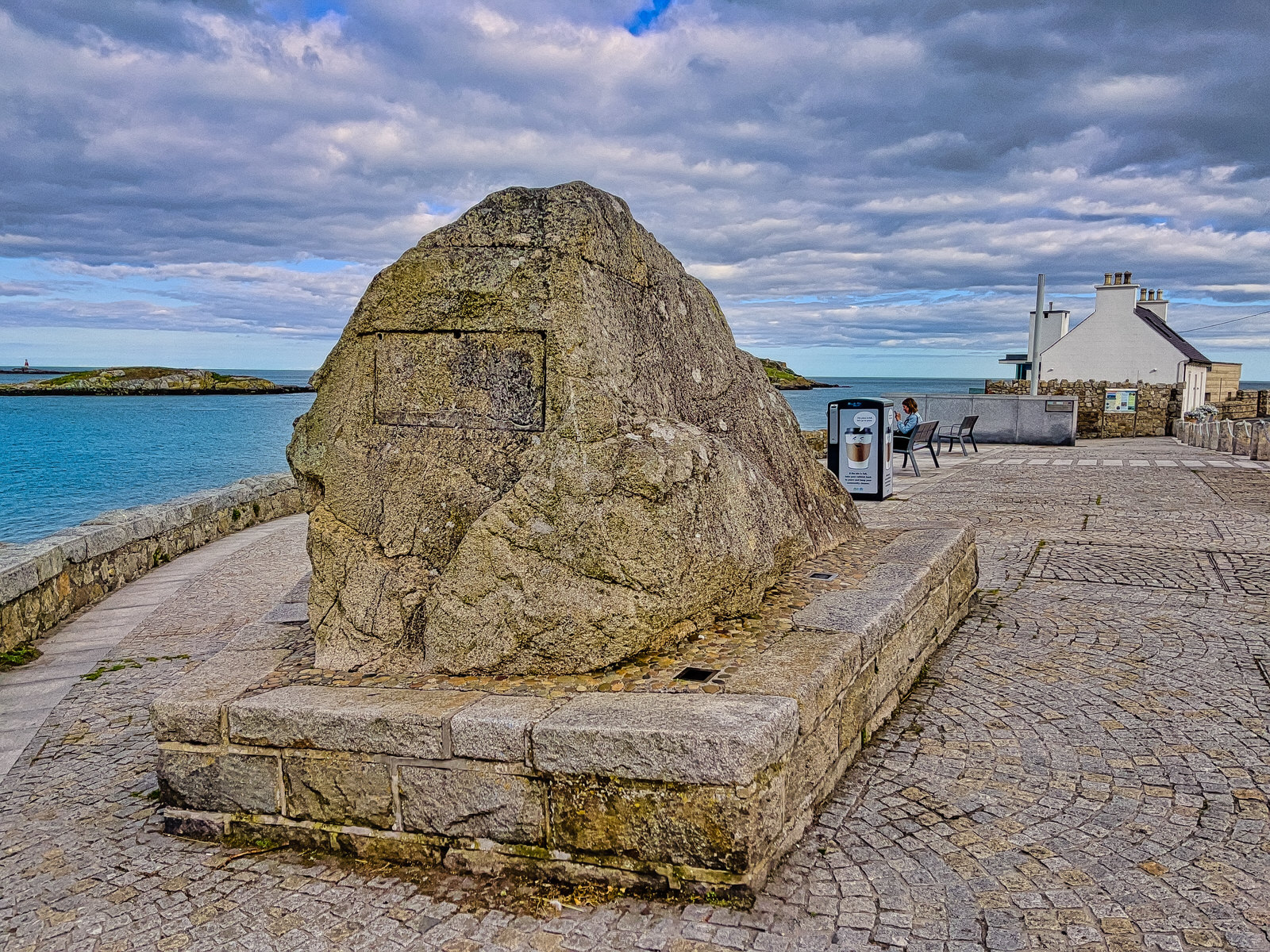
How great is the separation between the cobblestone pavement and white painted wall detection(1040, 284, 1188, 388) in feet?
112

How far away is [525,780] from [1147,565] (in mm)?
6630

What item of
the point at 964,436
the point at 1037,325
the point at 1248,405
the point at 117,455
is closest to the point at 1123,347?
the point at 1248,405

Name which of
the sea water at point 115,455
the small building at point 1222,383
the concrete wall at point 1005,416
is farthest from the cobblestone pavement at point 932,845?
the small building at point 1222,383

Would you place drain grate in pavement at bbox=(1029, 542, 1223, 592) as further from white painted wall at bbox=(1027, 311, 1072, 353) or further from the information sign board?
white painted wall at bbox=(1027, 311, 1072, 353)

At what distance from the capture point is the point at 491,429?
13.1ft

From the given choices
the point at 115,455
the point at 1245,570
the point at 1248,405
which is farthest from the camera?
the point at 115,455

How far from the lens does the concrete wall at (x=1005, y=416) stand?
22967 mm

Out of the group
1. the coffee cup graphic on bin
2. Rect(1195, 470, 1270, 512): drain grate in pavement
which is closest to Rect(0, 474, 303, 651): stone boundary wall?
the coffee cup graphic on bin

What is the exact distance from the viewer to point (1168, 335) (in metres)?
36.5

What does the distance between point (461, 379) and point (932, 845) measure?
270cm

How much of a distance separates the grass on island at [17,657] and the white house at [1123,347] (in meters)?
35.2

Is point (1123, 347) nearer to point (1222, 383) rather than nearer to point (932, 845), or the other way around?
point (1222, 383)

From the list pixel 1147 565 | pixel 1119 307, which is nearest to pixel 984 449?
pixel 1147 565

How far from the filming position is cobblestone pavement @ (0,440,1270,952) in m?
2.69
